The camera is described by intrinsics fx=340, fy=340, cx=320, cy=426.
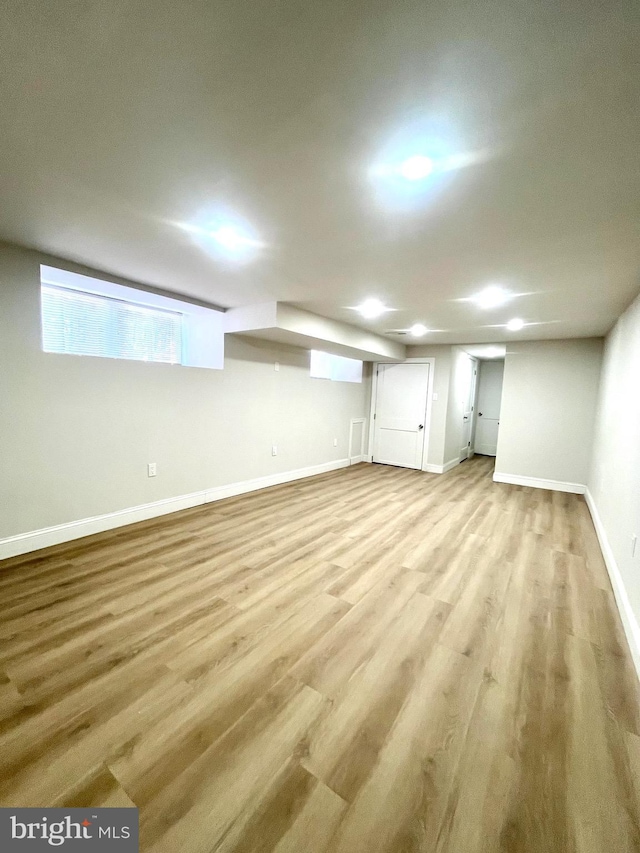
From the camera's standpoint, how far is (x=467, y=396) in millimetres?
7156

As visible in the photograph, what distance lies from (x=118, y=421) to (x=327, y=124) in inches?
114

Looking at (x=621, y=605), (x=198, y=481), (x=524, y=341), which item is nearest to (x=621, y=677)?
(x=621, y=605)

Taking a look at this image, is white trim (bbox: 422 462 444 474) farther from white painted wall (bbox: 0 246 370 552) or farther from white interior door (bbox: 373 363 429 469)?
white painted wall (bbox: 0 246 370 552)

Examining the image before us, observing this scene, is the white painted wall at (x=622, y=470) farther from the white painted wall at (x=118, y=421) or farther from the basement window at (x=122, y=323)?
the basement window at (x=122, y=323)

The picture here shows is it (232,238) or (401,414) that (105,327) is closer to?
(232,238)

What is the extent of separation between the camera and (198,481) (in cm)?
388

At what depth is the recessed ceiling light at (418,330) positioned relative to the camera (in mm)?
4433

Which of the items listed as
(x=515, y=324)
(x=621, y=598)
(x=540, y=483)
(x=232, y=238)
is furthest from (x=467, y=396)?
(x=232, y=238)

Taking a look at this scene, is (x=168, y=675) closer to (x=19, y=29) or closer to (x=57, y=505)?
(x=57, y=505)

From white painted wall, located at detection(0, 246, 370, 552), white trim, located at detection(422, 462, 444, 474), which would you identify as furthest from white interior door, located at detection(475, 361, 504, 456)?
white painted wall, located at detection(0, 246, 370, 552)

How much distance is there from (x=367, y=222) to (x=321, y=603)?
2.25 meters

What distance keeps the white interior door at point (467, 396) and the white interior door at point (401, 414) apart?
103 cm

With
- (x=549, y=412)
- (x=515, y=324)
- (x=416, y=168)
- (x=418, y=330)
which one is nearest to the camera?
(x=416, y=168)

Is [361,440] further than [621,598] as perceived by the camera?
Yes
